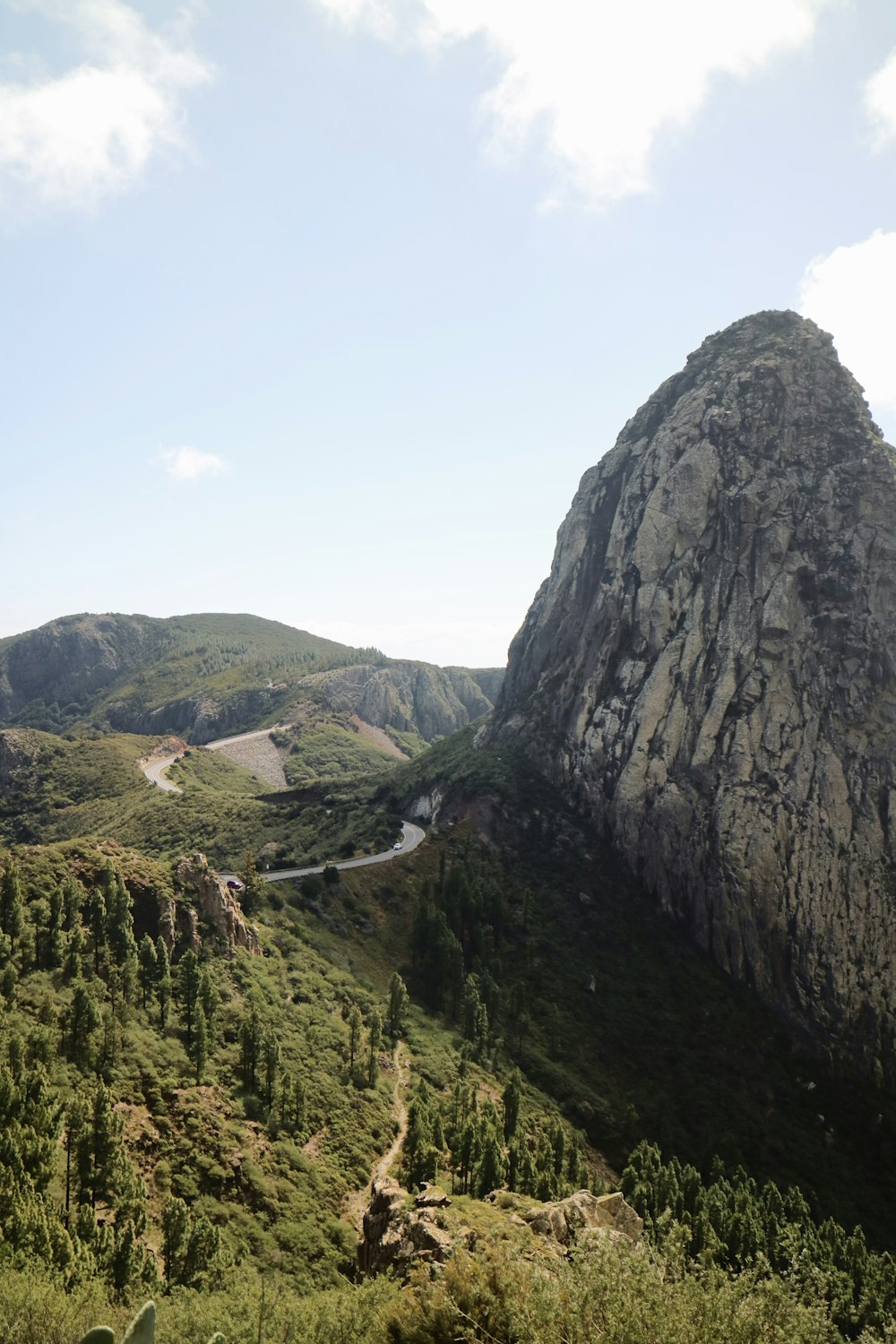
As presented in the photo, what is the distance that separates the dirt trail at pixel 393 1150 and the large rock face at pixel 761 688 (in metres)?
53.3

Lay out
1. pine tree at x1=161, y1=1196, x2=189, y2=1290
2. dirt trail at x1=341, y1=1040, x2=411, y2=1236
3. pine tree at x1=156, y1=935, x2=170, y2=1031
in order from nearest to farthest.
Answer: pine tree at x1=161, y1=1196, x2=189, y2=1290 → dirt trail at x1=341, y1=1040, x2=411, y2=1236 → pine tree at x1=156, y1=935, x2=170, y2=1031

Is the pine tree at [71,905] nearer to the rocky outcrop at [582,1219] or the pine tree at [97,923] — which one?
the pine tree at [97,923]

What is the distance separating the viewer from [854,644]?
343 feet

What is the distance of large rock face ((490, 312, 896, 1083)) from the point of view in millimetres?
97438

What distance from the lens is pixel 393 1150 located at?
54438mm

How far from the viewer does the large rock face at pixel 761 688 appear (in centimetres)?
9744

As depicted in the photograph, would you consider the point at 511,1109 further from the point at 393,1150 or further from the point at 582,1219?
the point at 582,1219

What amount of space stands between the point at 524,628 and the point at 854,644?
75796 millimetres

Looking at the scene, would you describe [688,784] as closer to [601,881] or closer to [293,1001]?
[601,881]

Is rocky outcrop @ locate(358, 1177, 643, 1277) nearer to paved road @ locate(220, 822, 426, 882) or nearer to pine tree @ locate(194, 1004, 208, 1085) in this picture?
pine tree @ locate(194, 1004, 208, 1085)

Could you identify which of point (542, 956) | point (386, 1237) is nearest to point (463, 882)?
point (542, 956)

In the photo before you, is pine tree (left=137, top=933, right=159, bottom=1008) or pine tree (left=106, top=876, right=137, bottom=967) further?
pine tree (left=137, top=933, right=159, bottom=1008)

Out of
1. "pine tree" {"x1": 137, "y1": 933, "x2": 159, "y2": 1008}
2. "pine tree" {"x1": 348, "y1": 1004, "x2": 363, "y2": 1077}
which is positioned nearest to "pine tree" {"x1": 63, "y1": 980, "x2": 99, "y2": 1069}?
"pine tree" {"x1": 137, "y1": 933, "x2": 159, "y2": 1008}

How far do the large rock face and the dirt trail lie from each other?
53.3 meters
